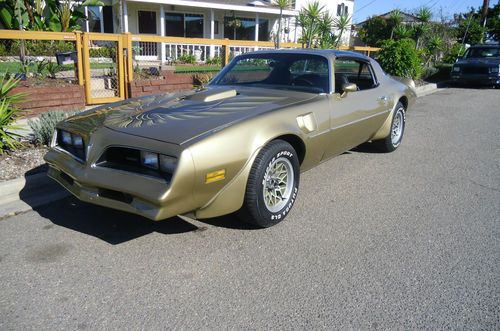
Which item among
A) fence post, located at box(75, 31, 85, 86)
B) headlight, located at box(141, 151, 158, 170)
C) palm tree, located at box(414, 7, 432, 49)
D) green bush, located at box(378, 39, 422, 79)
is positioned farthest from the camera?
palm tree, located at box(414, 7, 432, 49)

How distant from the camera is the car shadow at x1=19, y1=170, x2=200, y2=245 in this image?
3464 mm

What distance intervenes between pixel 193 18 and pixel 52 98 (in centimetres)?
1802

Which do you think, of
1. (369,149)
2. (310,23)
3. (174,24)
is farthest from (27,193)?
(174,24)

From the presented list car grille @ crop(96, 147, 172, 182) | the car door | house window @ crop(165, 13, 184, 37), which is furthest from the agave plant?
house window @ crop(165, 13, 184, 37)

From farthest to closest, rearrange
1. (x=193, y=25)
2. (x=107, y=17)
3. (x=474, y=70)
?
(x=193, y=25) < (x=107, y=17) < (x=474, y=70)

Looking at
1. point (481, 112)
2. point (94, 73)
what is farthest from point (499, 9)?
point (94, 73)

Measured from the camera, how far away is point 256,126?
10.8 feet

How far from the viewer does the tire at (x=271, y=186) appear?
128 inches

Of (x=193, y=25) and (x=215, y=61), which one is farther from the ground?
(x=193, y=25)

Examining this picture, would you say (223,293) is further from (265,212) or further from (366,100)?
(366,100)

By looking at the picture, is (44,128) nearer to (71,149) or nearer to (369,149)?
(71,149)

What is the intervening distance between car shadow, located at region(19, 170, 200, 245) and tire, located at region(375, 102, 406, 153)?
11.1ft

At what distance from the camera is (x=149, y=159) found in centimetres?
296

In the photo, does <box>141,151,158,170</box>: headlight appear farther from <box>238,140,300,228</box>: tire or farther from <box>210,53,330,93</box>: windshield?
<box>210,53,330,93</box>: windshield
